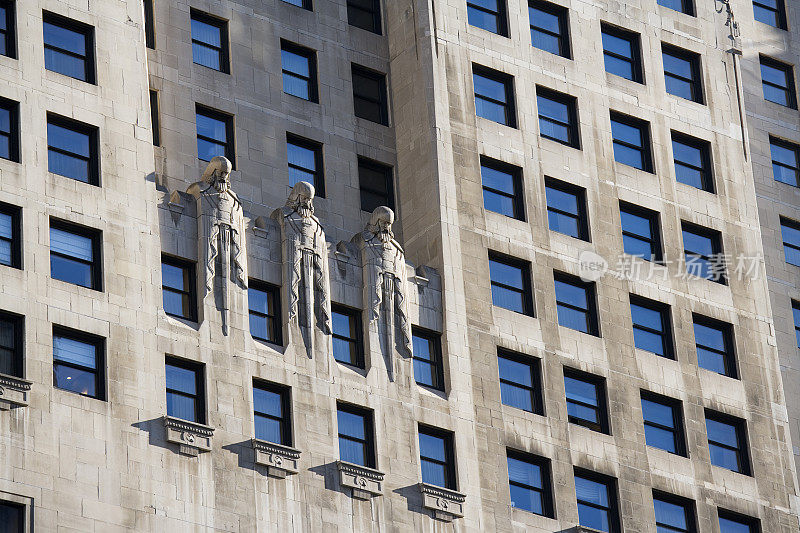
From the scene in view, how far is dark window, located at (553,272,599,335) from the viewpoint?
2803 inches

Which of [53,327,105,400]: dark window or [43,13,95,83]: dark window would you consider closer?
[53,327,105,400]: dark window

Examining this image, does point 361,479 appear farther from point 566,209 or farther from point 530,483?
point 566,209

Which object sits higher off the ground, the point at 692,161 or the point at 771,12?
the point at 771,12

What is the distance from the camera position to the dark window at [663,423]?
234 feet

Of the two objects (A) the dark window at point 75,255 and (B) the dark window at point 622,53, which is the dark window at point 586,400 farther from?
(A) the dark window at point 75,255

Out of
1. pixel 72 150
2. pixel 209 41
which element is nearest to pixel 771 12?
pixel 209 41

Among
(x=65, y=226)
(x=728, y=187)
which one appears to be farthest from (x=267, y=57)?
(x=728, y=187)

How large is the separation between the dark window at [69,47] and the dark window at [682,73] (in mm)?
23268

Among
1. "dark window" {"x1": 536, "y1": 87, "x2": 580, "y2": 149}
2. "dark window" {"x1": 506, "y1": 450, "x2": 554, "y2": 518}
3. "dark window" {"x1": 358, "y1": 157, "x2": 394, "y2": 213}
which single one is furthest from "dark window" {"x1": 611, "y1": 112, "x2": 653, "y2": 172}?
"dark window" {"x1": 506, "y1": 450, "x2": 554, "y2": 518}

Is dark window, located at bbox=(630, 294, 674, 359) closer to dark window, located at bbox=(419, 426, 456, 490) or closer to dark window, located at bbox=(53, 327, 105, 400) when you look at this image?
dark window, located at bbox=(419, 426, 456, 490)

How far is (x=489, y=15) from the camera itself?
245ft

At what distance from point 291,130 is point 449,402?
10.8 metres

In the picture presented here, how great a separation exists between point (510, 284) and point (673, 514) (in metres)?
9.08

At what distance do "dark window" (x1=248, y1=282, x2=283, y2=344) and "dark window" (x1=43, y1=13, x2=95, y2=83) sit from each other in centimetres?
782
